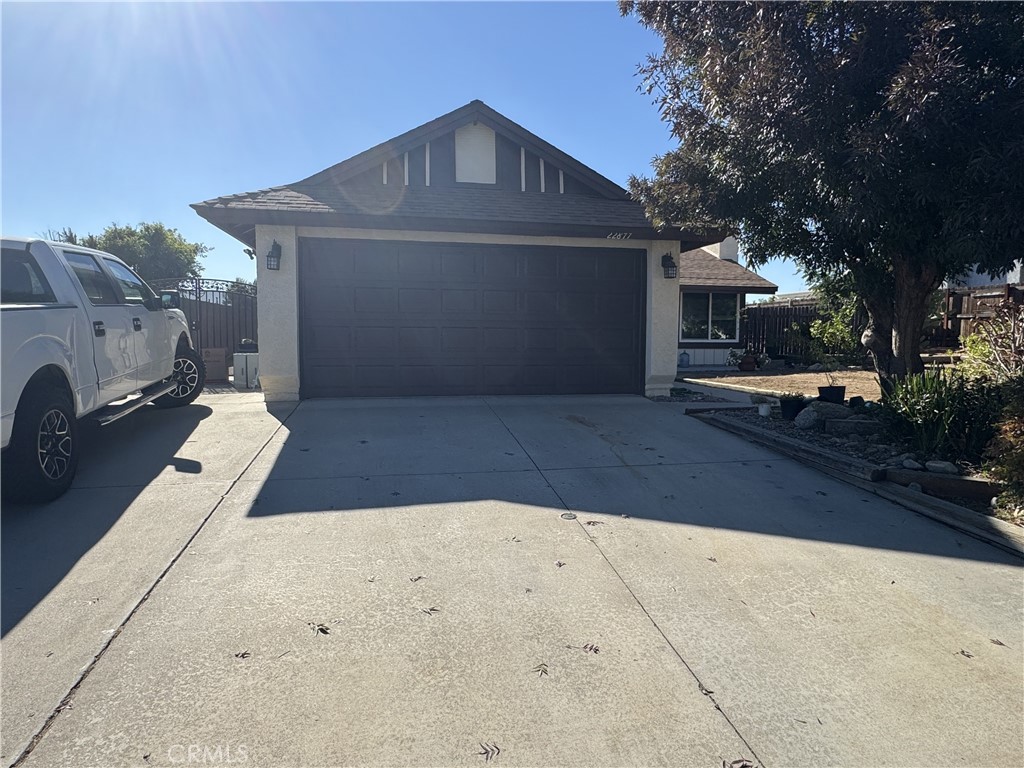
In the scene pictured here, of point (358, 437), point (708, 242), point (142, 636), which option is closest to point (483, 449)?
point (358, 437)

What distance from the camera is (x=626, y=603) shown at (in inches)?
136

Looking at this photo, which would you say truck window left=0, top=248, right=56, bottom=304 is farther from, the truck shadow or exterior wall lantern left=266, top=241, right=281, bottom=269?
exterior wall lantern left=266, top=241, right=281, bottom=269

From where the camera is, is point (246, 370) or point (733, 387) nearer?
point (246, 370)

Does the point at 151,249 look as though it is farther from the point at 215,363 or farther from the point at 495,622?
the point at 495,622

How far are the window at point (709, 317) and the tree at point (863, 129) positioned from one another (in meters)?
11.1

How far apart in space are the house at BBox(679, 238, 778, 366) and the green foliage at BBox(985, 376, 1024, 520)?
13230 millimetres

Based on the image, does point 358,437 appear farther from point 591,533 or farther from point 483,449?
point 591,533

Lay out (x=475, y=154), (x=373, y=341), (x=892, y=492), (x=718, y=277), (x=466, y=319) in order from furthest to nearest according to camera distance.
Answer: (x=718, y=277)
(x=475, y=154)
(x=466, y=319)
(x=373, y=341)
(x=892, y=492)

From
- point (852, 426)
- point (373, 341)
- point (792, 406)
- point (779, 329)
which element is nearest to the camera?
point (852, 426)

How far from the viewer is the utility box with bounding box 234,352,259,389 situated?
10914 millimetres

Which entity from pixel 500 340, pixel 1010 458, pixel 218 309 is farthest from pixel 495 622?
pixel 218 309

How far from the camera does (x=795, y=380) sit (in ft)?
46.2

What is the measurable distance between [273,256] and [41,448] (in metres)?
4.70

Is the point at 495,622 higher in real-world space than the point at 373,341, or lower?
lower
